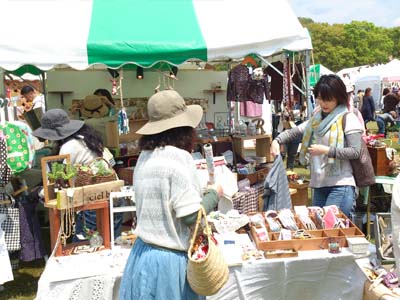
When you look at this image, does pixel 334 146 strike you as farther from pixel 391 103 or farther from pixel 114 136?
pixel 391 103

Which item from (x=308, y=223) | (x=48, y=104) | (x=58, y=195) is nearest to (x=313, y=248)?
(x=308, y=223)

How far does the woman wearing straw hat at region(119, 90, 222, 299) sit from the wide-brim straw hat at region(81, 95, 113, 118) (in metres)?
3.64

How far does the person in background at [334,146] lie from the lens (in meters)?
3.08

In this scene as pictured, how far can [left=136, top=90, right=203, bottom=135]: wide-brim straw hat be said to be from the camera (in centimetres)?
184

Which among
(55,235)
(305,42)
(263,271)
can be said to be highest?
(305,42)

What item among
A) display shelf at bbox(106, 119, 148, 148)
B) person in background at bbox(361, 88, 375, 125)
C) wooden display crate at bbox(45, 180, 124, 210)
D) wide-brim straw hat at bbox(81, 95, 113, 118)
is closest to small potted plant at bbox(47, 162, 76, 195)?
wooden display crate at bbox(45, 180, 124, 210)

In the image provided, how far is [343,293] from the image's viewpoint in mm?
2723

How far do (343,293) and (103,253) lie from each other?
1549 mm

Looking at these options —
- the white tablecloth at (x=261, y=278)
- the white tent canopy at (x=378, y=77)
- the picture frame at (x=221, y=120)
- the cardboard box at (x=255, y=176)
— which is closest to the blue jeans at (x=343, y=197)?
the white tablecloth at (x=261, y=278)

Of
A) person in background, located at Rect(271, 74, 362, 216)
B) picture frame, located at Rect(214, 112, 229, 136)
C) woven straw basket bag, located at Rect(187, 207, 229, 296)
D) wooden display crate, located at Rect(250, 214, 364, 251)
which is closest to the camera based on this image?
woven straw basket bag, located at Rect(187, 207, 229, 296)

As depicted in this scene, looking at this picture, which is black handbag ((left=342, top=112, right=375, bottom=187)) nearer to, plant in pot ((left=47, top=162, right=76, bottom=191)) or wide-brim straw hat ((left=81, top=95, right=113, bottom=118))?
plant in pot ((left=47, top=162, right=76, bottom=191))

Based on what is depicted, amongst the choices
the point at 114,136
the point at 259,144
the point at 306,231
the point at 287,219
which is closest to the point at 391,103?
the point at 259,144

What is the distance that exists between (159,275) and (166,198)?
0.35 metres

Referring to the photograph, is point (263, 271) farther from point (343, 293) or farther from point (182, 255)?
point (182, 255)
